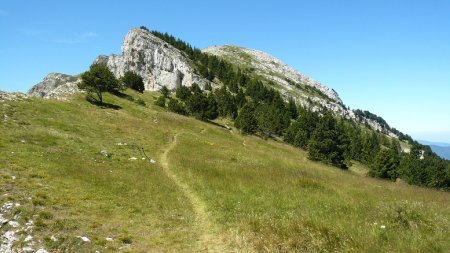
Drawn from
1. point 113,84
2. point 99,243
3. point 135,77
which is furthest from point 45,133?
point 135,77

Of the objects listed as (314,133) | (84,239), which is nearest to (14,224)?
(84,239)

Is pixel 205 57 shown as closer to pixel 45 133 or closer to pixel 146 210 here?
pixel 45 133

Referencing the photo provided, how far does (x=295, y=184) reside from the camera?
2388cm

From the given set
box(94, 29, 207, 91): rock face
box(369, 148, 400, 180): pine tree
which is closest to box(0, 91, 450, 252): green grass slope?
box(369, 148, 400, 180): pine tree

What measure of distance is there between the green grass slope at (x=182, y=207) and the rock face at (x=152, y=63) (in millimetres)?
102503

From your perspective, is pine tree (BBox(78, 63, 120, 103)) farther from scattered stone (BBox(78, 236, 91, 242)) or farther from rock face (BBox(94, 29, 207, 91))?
rock face (BBox(94, 29, 207, 91))

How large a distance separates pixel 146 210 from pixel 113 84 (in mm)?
62815

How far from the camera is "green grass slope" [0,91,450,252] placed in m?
12.8

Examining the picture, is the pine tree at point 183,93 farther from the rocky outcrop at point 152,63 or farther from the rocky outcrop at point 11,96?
the rocky outcrop at point 11,96

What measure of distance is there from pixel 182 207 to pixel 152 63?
5214 inches

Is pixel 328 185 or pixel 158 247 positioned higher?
pixel 328 185

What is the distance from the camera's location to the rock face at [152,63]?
134500mm

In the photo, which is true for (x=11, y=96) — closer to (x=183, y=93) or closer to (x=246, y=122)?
(x=246, y=122)

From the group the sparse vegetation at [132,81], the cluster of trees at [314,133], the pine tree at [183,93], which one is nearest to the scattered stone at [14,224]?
the cluster of trees at [314,133]
